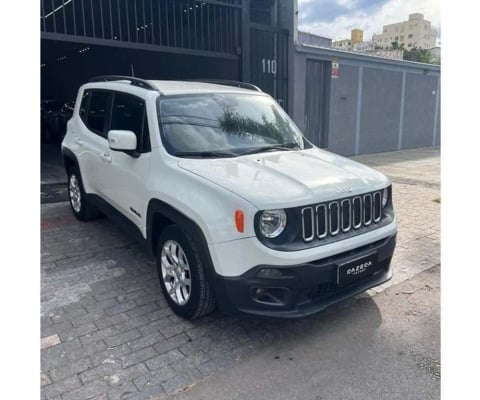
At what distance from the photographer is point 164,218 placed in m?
3.60

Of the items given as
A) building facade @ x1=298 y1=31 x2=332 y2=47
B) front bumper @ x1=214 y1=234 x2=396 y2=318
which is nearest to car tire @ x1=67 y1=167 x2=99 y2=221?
front bumper @ x1=214 y1=234 x2=396 y2=318

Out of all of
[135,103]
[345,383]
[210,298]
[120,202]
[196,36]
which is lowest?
[345,383]

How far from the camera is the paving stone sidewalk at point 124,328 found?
9.02ft

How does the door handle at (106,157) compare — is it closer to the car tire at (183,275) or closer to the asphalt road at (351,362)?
the car tire at (183,275)

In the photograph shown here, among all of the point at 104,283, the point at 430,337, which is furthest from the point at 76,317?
the point at 430,337

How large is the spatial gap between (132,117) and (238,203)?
1942 millimetres

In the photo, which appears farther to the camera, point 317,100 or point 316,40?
point 316,40

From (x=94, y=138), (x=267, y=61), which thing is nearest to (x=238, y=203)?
(x=94, y=138)

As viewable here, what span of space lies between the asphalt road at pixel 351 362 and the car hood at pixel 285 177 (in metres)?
1.08

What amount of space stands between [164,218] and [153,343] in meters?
1.02

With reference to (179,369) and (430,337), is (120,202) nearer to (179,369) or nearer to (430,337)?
(179,369)

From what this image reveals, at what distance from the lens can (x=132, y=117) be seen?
4195 millimetres

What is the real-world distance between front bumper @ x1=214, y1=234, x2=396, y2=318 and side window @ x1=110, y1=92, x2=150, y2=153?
158cm

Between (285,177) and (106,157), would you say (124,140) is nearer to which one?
(106,157)
